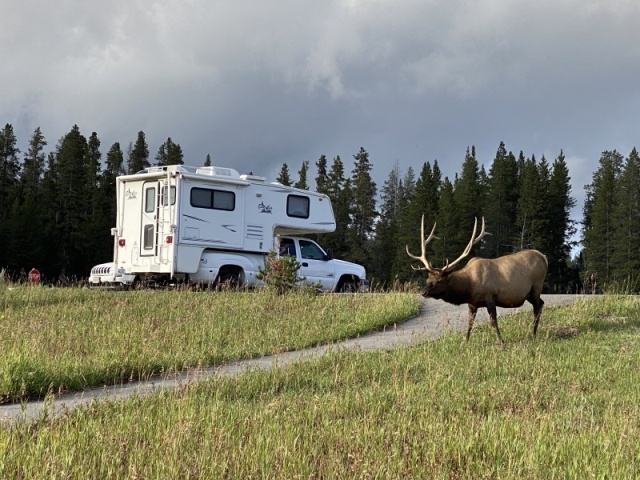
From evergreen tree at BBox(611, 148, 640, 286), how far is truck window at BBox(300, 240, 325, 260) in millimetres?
40722

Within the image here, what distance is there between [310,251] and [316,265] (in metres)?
0.45

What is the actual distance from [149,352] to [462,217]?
59.2 m

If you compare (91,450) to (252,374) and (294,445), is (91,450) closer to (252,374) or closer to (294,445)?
(294,445)

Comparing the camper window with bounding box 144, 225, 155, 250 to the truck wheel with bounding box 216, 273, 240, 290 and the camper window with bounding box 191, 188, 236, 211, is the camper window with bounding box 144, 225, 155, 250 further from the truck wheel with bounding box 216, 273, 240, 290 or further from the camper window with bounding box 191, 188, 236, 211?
the truck wheel with bounding box 216, 273, 240, 290

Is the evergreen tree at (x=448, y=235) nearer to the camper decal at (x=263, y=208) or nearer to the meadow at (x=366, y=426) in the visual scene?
the camper decal at (x=263, y=208)

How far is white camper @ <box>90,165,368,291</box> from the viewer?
62.4 ft

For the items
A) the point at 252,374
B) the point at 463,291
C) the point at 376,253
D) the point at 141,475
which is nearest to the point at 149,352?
the point at 252,374

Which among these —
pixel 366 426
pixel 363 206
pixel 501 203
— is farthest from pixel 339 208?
pixel 366 426

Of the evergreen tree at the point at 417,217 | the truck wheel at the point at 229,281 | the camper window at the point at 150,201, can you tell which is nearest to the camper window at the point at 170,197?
the camper window at the point at 150,201

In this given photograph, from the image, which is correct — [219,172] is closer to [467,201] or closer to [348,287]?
[348,287]

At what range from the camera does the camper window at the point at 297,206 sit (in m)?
21.2

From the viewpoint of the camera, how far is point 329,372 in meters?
8.81

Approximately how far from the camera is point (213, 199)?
1966 cm

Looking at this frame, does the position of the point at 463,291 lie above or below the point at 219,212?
below
